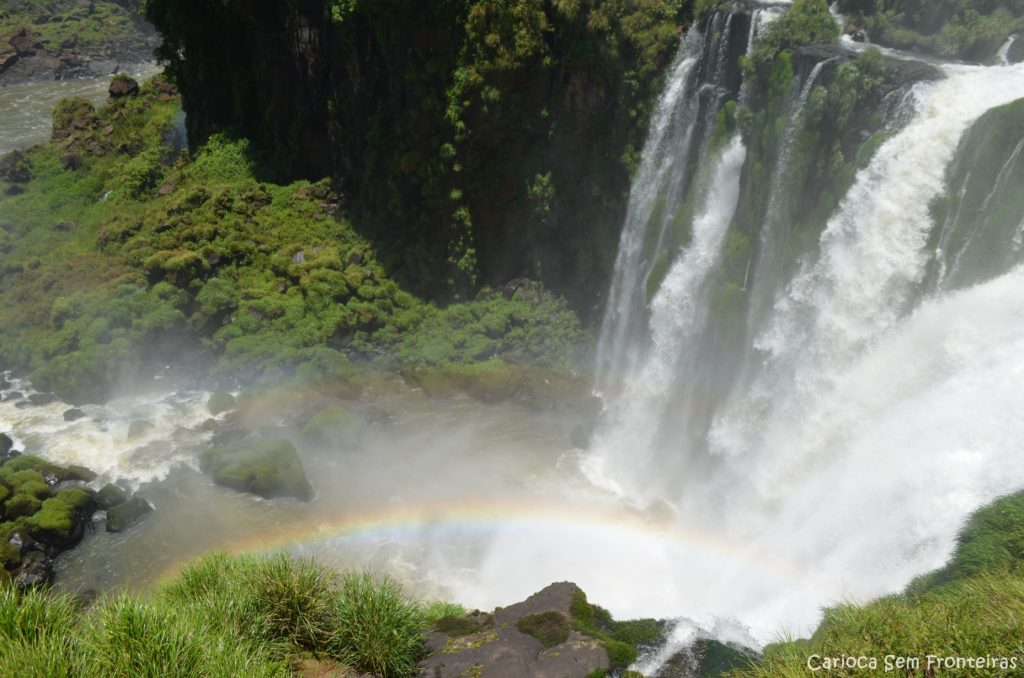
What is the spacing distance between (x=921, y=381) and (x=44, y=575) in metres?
19.0

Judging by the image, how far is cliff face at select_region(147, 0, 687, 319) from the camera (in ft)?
70.9

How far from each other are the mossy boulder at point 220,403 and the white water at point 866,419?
13.5 meters

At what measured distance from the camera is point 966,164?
40.7ft

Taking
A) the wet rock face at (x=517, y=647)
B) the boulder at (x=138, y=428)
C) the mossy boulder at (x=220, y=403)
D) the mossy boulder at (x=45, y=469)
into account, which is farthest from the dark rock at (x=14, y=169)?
the wet rock face at (x=517, y=647)

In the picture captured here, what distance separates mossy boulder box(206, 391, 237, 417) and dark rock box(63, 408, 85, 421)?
3.83 m

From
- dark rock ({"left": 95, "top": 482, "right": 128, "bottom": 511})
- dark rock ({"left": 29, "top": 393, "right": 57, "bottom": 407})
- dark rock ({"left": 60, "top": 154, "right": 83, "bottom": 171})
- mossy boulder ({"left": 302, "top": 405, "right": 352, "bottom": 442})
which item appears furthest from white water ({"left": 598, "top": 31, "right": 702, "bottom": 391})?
dark rock ({"left": 60, "top": 154, "right": 83, "bottom": 171})

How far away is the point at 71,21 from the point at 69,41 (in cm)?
475

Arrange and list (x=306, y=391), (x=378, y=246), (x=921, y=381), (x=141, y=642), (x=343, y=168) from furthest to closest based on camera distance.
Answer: (x=343, y=168) < (x=378, y=246) < (x=306, y=391) < (x=921, y=381) < (x=141, y=642)

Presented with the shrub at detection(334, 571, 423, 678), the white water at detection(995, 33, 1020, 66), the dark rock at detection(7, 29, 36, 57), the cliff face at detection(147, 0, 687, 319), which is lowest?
the shrub at detection(334, 571, 423, 678)

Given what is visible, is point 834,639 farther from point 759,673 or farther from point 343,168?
point 343,168

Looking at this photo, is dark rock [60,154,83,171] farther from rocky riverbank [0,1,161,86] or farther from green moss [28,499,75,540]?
rocky riverbank [0,1,161,86]

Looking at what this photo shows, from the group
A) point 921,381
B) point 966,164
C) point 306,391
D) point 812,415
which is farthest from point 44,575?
point 966,164

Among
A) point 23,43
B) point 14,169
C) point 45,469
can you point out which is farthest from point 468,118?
point 23,43

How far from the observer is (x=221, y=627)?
7.77 metres
